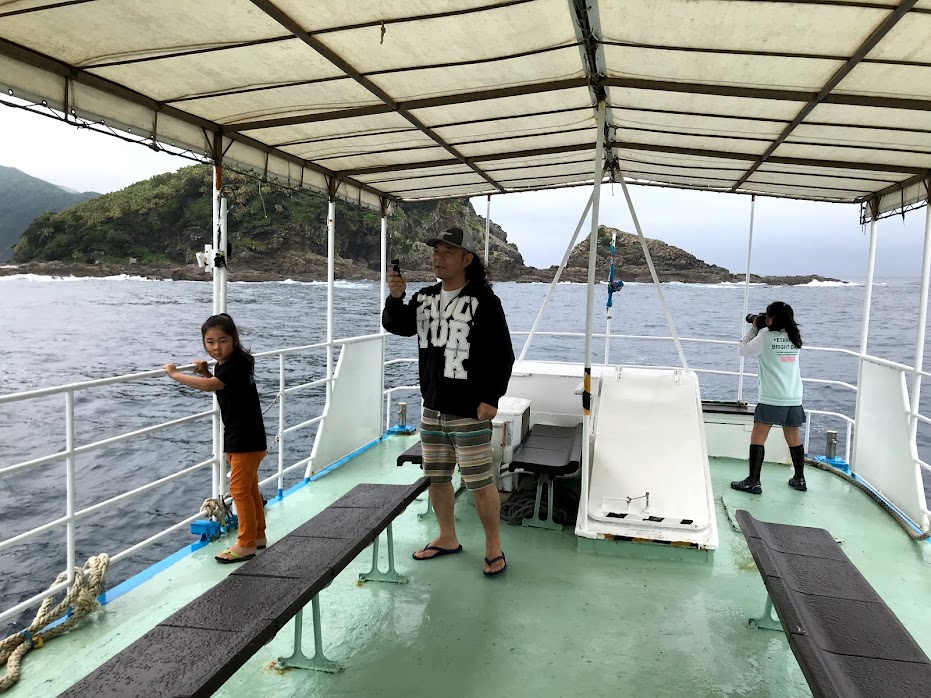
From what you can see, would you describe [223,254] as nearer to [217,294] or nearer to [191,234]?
[217,294]

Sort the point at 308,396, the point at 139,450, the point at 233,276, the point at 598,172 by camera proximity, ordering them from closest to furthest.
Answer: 1. the point at 598,172
2. the point at 139,450
3. the point at 308,396
4. the point at 233,276

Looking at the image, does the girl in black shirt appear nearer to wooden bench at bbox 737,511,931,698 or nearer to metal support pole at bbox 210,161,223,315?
metal support pole at bbox 210,161,223,315

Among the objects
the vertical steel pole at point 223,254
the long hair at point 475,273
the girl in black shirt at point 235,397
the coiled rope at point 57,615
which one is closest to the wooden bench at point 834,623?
the long hair at point 475,273

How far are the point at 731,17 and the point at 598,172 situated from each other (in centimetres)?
144

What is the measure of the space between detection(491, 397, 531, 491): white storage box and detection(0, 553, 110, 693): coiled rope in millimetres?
2164

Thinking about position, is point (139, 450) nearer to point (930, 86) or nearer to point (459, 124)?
point (459, 124)

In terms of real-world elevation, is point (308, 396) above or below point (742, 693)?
below

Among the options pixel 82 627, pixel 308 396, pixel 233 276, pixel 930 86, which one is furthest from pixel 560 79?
pixel 233 276

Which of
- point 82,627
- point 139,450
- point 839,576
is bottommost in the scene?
point 139,450

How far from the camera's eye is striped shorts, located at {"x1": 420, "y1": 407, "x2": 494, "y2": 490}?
2930 mm

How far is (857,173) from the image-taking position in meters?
4.41

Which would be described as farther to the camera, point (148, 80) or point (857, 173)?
point (857, 173)

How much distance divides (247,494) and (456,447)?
1080 mm

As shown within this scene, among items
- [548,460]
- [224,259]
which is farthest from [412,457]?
[224,259]
